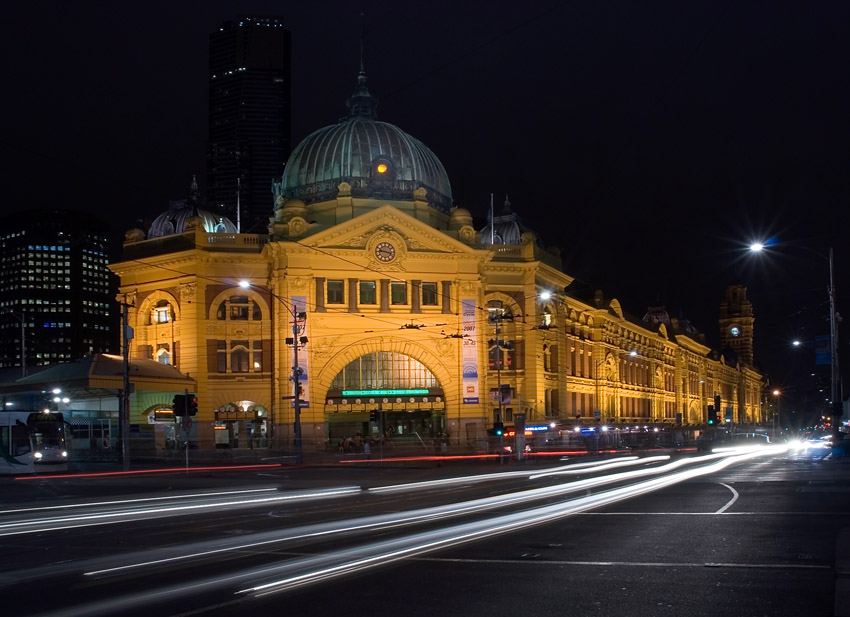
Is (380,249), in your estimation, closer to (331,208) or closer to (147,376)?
(331,208)

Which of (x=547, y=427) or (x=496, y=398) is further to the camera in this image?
(x=547, y=427)

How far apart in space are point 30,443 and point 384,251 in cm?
3135

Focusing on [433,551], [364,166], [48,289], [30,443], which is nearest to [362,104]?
[364,166]

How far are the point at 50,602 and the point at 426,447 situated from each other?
52212mm

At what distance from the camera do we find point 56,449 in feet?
161

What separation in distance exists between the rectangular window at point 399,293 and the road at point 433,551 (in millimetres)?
43399

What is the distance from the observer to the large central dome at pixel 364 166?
7838 centimetres

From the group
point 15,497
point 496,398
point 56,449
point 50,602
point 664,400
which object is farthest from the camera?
point 664,400

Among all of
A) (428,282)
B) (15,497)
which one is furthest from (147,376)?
(15,497)

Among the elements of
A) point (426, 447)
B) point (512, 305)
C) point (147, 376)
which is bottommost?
point (426, 447)

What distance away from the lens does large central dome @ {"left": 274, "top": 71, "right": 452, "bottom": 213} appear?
78.4 metres

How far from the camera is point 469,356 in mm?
73000

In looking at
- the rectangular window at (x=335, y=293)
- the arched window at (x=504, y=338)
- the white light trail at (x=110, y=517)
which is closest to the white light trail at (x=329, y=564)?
the white light trail at (x=110, y=517)

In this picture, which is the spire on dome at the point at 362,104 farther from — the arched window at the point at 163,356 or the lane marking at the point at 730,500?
the lane marking at the point at 730,500
